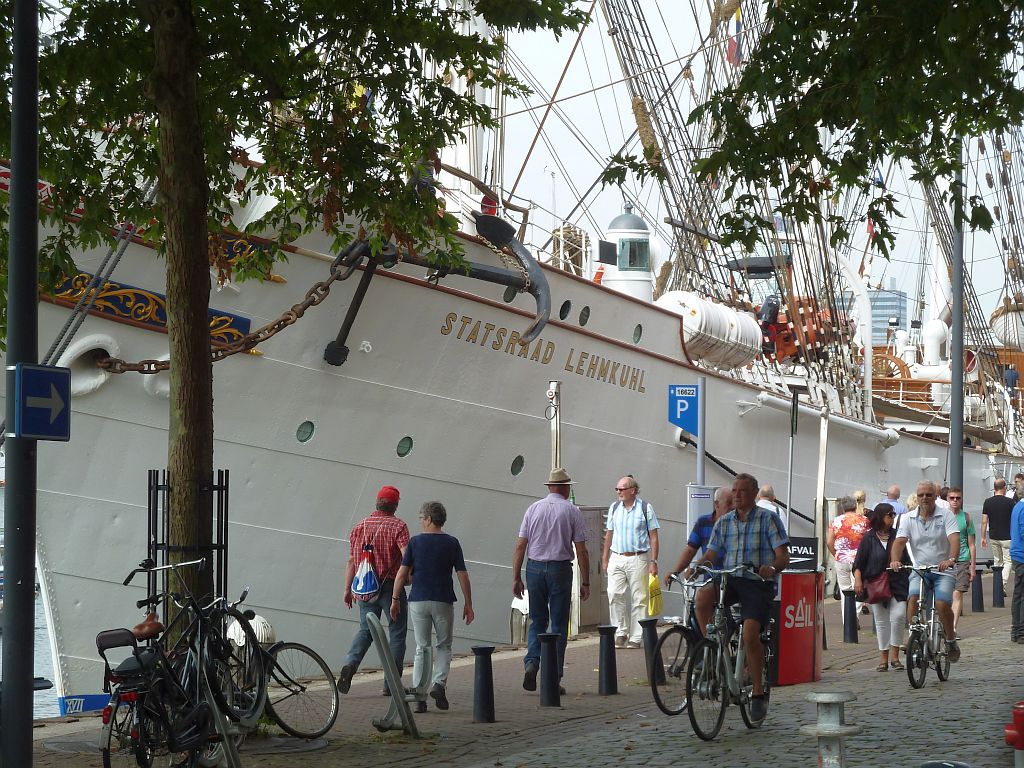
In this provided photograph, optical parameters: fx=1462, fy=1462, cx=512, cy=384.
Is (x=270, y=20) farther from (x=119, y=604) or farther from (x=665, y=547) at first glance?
(x=665, y=547)

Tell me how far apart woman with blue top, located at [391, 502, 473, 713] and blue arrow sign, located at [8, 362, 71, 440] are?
3.00 metres

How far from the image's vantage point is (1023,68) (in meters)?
8.00

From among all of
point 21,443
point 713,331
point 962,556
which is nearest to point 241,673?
point 21,443

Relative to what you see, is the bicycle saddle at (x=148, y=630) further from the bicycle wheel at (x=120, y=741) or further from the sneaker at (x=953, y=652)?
the sneaker at (x=953, y=652)

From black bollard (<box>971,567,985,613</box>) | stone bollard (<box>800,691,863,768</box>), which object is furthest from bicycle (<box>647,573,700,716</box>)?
black bollard (<box>971,567,985,613</box>)

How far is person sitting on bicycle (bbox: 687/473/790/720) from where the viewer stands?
28.3 ft

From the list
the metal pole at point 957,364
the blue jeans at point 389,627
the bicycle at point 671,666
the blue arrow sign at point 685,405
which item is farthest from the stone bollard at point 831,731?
the metal pole at point 957,364

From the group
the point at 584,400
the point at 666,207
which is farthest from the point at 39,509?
the point at 666,207

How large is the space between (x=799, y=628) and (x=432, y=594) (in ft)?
9.72

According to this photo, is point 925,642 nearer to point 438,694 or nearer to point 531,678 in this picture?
point 531,678

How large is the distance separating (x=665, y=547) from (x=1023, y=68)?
1121 cm

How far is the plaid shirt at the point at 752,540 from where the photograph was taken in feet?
29.1

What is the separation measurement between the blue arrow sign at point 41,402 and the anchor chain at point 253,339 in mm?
5000

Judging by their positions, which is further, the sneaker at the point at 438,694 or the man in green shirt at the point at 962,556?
the man in green shirt at the point at 962,556
